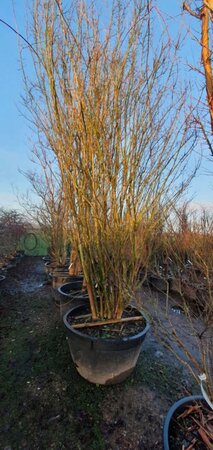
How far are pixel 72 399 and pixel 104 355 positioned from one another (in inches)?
16.0

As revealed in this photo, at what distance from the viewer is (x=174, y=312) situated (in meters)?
3.98

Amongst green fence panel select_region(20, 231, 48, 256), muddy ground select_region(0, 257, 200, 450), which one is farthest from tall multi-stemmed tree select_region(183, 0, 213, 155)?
green fence panel select_region(20, 231, 48, 256)

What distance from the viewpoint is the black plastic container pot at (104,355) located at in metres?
1.75

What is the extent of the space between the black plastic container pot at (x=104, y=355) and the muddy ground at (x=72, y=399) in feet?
0.32

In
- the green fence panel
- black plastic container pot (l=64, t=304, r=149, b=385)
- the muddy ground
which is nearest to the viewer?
the muddy ground

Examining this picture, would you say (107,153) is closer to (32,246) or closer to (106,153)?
(106,153)

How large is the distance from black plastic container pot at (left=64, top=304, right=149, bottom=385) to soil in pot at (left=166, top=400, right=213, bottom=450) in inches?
24.3

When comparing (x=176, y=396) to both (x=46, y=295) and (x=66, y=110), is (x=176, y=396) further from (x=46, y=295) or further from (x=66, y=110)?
(x=46, y=295)

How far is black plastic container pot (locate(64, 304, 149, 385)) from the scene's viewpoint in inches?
68.9

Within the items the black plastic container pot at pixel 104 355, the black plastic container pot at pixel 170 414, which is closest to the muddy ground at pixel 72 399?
the black plastic container pot at pixel 104 355

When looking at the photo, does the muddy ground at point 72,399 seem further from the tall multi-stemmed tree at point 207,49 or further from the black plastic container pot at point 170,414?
the tall multi-stemmed tree at point 207,49

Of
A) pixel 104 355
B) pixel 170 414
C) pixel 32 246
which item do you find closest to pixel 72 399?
pixel 104 355

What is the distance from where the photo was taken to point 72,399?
1.82 meters

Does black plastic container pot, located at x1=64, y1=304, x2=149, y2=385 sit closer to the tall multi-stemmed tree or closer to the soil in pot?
the soil in pot
